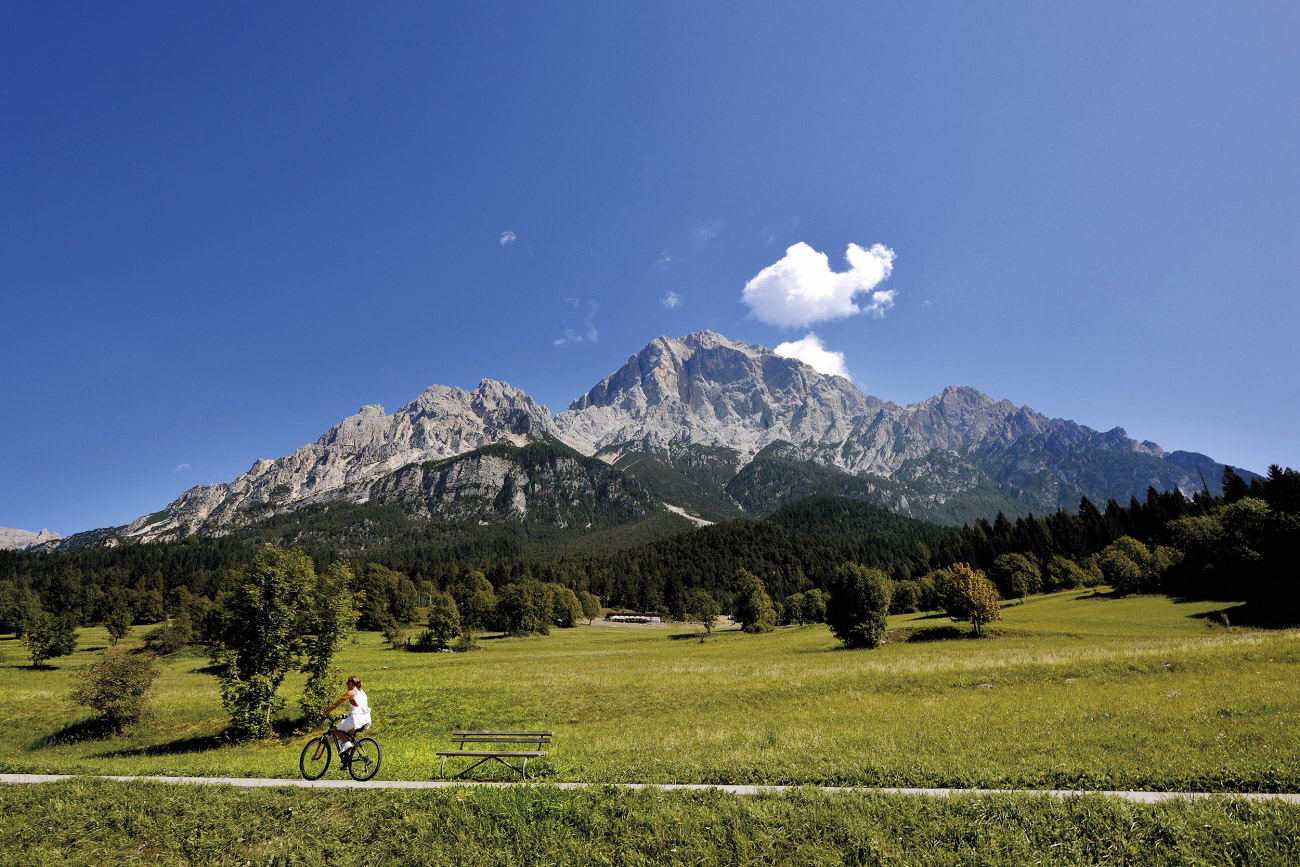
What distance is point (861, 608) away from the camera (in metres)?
57.9

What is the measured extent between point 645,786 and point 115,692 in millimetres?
33652

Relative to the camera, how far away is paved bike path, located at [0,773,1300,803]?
11.0 m

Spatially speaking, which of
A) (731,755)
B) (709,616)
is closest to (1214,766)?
→ (731,755)

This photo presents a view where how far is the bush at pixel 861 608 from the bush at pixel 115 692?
59.2 m

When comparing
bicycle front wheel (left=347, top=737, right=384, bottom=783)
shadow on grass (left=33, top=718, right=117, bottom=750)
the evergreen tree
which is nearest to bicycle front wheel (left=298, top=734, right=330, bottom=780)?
bicycle front wheel (left=347, top=737, right=384, bottom=783)

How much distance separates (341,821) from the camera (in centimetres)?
1251

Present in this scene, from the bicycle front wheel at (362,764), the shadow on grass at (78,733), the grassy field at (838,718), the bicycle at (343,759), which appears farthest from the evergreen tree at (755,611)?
the bicycle at (343,759)

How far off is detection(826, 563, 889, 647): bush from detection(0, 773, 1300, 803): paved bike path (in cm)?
4861

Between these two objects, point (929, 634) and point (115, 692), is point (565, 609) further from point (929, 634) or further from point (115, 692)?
point (115, 692)

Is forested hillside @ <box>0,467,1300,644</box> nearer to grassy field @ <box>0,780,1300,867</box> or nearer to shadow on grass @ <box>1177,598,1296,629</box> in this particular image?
shadow on grass @ <box>1177,598,1296,629</box>

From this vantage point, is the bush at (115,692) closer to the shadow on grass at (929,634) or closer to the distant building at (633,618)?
the shadow on grass at (929,634)

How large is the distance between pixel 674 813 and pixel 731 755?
665 centimetres

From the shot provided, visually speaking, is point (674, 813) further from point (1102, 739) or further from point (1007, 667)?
point (1007, 667)

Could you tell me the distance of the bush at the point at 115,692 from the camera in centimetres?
2861
